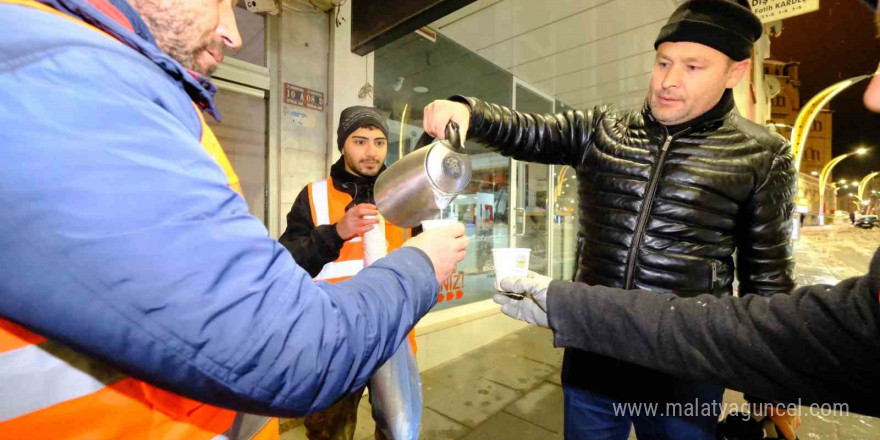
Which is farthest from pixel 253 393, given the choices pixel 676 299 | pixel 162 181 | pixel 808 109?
pixel 808 109

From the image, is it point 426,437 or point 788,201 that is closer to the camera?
point 788,201

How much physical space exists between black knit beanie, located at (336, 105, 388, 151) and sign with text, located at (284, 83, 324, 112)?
736 millimetres

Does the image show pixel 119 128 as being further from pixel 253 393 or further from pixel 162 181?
pixel 253 393

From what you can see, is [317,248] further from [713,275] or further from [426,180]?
[713,275]

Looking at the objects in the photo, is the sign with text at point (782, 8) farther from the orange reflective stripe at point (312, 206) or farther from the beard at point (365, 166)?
the orange reflective stripe at point (312, 206)

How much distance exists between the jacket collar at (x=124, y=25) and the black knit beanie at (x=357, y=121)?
1503 millimetres

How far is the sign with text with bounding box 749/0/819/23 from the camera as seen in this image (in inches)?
162

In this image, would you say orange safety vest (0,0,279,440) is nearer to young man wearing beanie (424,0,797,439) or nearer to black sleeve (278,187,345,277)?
young man wearing beanie (424,0,797,439)

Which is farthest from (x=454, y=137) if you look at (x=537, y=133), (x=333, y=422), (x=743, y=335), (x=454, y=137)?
(x=333, y=422)

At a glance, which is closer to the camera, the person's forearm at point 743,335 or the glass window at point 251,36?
the person's forearm at point 743,335

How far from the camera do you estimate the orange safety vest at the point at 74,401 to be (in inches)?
20.1

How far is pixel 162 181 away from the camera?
1.57ft

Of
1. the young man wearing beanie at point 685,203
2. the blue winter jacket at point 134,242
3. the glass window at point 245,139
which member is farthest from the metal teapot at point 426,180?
the glass window at point 245,139

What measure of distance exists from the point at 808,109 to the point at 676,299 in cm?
1032
